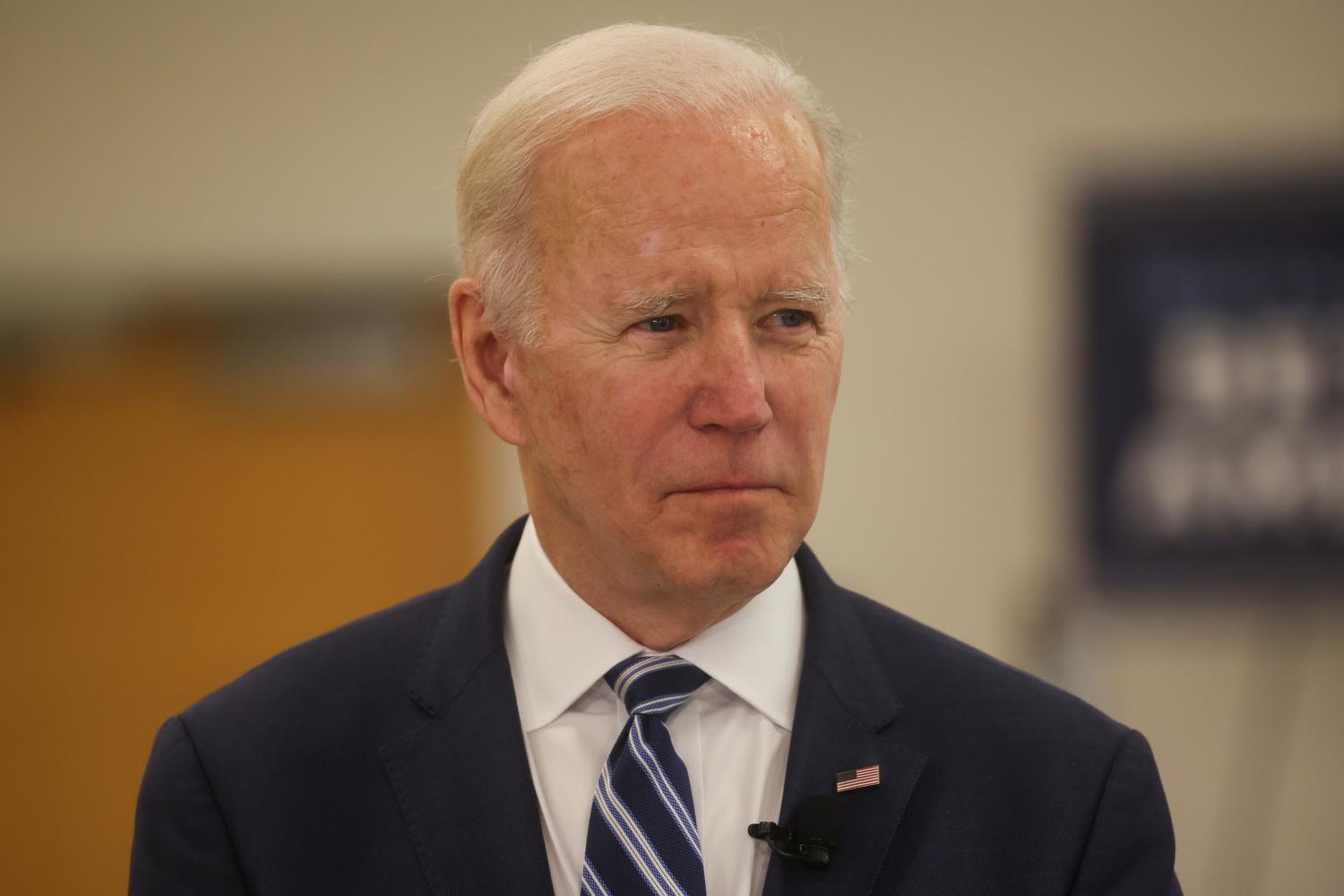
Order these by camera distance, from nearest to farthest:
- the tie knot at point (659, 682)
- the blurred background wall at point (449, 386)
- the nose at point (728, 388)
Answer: the nose at point (728, 388)
the tie knot at point (659, 682)
the blurred background wall at point (449, 386)

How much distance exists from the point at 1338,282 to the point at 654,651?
3.48 meters

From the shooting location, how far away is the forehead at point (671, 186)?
4.19ft

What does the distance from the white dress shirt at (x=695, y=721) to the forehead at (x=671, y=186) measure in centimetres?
38

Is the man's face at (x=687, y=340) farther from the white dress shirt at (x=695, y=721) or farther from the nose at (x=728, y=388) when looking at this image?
the white dress shirt at (x=695, y=721)

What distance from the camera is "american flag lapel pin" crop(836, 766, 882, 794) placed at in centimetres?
134

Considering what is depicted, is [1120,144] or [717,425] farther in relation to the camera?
[1120,144]

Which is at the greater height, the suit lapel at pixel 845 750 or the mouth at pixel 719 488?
the mouth at pixel 719 488

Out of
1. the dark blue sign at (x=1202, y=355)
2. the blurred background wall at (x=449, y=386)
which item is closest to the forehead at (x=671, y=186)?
the blurred background wall at (x=449, y=386)

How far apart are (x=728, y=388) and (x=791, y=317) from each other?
13 cm

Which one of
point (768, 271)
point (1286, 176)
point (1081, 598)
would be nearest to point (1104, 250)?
point (1286, 176)

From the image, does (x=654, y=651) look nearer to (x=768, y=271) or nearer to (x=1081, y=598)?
(x=768, y=271)

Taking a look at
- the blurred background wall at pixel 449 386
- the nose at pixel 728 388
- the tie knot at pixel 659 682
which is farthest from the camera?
the blurred background wall at pixel 449 386

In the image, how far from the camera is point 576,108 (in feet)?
4.37

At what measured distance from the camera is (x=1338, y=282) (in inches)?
164
